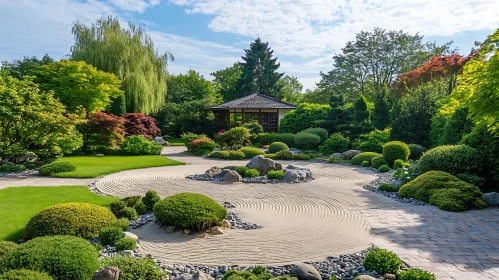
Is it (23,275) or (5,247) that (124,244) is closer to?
(5,247)

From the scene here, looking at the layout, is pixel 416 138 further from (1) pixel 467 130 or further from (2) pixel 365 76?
(2) pixel 365 76

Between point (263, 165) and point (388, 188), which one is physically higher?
point (263, 165)

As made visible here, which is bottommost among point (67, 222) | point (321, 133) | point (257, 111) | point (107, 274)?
point (107, 274)

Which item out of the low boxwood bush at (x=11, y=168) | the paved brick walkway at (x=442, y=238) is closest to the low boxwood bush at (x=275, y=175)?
the paved brick walkway at (x=442, y=238)

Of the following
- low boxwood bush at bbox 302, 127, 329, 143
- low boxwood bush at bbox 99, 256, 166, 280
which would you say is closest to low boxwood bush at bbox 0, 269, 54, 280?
low boxwood bush at bbox 99, 256, 166, 280

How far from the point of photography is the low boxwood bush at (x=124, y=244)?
5.71 m

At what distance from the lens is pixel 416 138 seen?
18.8 metres

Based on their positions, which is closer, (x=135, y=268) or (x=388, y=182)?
(x=135, y=268)

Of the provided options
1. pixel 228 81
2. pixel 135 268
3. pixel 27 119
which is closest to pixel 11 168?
pixel 27 119

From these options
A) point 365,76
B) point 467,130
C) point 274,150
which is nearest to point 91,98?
point 274,150

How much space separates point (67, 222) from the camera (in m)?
6.07

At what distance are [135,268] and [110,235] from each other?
156cm

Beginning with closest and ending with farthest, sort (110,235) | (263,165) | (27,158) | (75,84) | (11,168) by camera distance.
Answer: (110,235) → (263,165) → (11,168) → (27,158) → (75,84)

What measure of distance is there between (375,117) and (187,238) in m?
19.6
